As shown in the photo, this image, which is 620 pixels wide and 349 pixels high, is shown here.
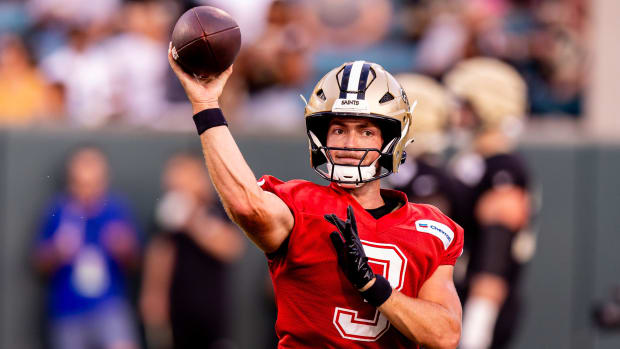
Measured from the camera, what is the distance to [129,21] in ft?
28.5

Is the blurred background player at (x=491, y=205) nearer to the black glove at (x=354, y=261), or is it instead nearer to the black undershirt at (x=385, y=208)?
the black undershirt at (x=385, y=208)

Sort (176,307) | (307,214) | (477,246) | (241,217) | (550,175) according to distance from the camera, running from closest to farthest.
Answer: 1. (241,217)
2. (307,214)
3. (477,246)
4. (176,307)
5. (550,175)

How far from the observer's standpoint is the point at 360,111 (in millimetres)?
3332

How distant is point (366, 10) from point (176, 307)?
3.69 metres

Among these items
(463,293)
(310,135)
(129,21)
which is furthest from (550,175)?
(310,135)

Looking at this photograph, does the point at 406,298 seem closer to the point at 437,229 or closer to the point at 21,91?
the point at 437,229

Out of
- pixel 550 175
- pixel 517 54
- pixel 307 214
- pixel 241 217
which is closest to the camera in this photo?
pixel 241 217

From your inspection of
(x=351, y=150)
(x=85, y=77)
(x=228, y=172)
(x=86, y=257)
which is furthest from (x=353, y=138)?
(x=85, y=77)

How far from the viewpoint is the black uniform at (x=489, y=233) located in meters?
6.61

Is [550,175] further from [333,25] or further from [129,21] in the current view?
[129,21]

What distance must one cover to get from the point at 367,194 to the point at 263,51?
463cm

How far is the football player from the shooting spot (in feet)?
10.3

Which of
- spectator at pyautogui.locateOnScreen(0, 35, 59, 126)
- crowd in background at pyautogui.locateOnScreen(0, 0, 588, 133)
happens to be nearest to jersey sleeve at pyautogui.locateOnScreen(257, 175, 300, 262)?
crowd in background at pyautogui.locateOnScreen(0, 0, 588, 133)

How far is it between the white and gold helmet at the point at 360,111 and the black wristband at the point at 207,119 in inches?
16.7
